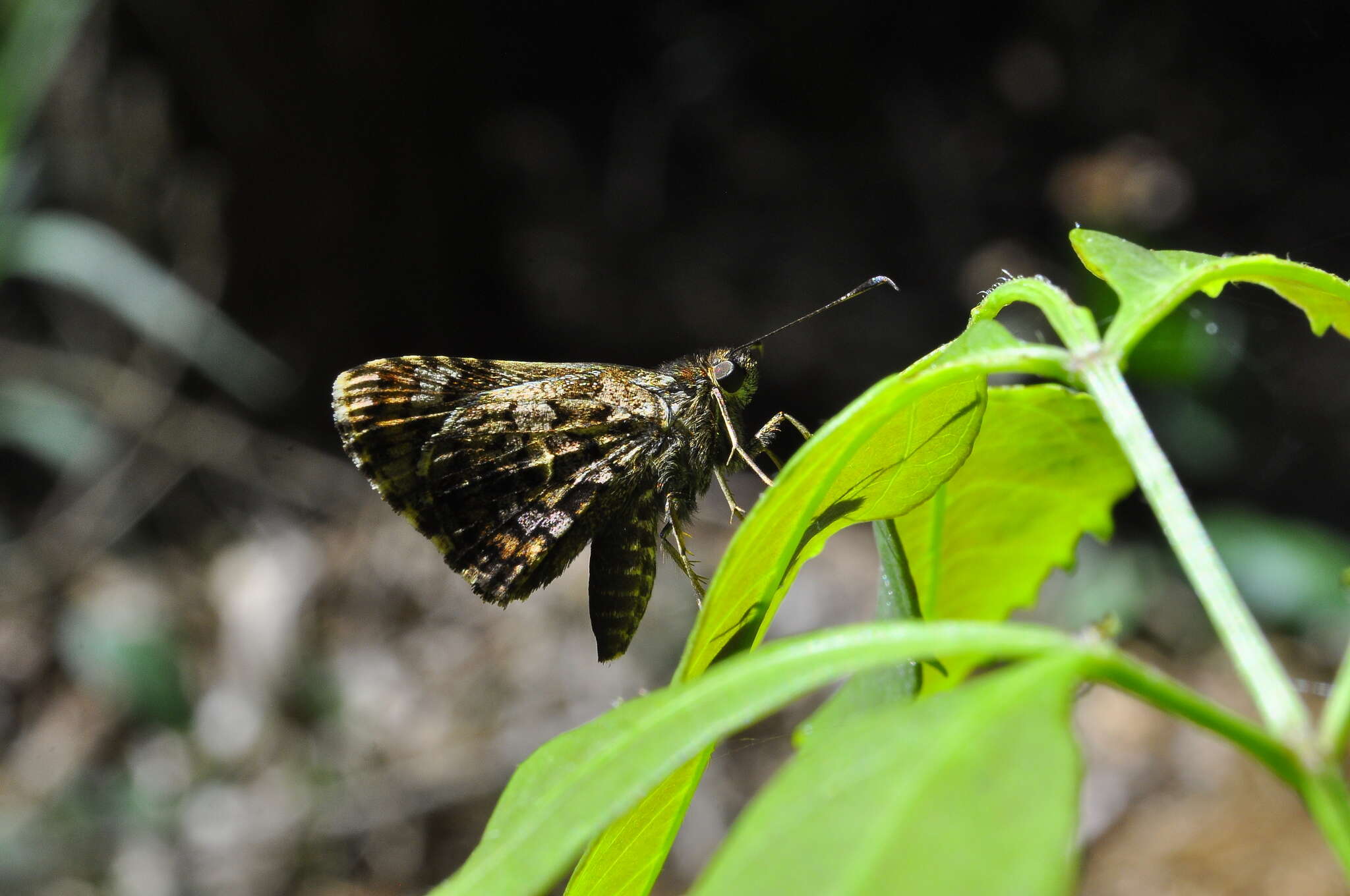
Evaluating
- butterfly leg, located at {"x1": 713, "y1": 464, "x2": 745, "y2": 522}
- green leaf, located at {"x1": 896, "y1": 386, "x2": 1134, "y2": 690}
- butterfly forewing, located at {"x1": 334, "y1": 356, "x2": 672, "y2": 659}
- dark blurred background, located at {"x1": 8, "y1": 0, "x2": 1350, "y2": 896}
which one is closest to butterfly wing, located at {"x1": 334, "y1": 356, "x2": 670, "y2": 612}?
butterfly forewing, located at {"x1": 334, "y1": 356, "x2": 672, "y2": 659}

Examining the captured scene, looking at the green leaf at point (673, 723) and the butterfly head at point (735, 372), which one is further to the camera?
the butterfly head at point (735, 372)

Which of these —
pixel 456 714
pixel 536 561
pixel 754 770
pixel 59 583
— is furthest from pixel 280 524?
pixel 536 561

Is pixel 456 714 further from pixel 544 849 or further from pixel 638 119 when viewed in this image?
pixel 544 849

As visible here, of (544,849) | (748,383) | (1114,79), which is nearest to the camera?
(544,849)

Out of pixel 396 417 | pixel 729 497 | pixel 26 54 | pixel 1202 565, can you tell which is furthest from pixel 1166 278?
pixel 26 54

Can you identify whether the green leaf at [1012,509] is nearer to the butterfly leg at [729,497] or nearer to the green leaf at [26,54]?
the butterfly leg at [729,497]

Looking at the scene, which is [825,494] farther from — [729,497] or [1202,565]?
[729,497]

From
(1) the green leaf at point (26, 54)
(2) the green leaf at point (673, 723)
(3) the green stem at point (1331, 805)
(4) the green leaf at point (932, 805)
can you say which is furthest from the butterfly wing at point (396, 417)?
(1) the green leaf at point (26, 54)
